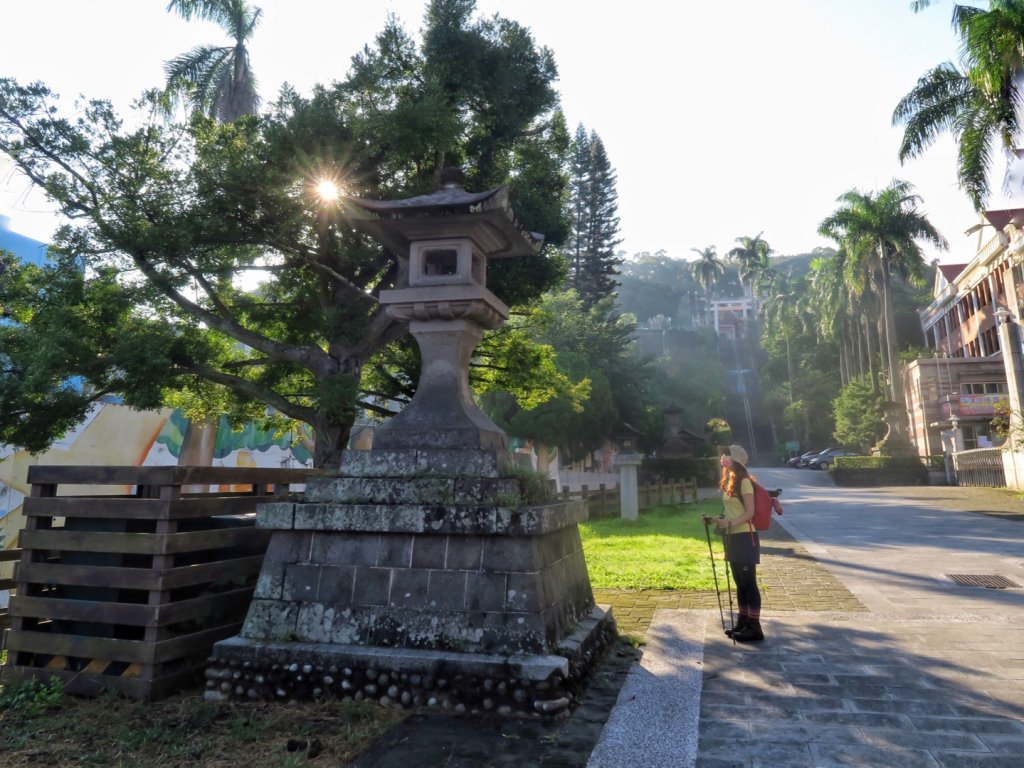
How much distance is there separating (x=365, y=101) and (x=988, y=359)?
38.0 metres

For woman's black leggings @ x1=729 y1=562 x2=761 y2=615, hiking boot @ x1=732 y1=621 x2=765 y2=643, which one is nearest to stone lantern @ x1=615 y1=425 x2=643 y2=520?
woman's black leggings @ x1=729 y1=562 x2=761 y2=615

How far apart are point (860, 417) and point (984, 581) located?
38186mm

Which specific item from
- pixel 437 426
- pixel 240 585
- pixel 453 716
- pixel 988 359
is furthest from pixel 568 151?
pixel 988 359

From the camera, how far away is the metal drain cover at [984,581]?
7580 mm

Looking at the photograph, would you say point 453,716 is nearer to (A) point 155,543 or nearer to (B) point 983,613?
(A) point 155,543

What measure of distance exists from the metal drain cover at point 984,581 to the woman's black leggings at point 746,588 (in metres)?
3.92

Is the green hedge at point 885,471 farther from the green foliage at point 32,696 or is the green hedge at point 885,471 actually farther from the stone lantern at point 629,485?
the green foliage at point 32,696

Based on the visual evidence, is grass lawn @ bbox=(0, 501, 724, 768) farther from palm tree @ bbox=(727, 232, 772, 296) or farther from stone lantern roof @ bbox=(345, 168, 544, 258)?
palm tree @ bbox=(727, 232, 772, 296)

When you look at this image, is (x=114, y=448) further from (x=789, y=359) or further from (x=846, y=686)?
(x=789, y=359)

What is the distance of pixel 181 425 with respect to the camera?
1741 centimetres

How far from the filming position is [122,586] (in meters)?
4.45

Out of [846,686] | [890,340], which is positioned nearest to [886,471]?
[890,340]

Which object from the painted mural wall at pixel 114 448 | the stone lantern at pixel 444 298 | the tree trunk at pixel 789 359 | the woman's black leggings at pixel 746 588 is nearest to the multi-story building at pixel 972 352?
the tree trunk at pixel 789 359

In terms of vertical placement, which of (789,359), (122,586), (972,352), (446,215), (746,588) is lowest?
(746,588)
